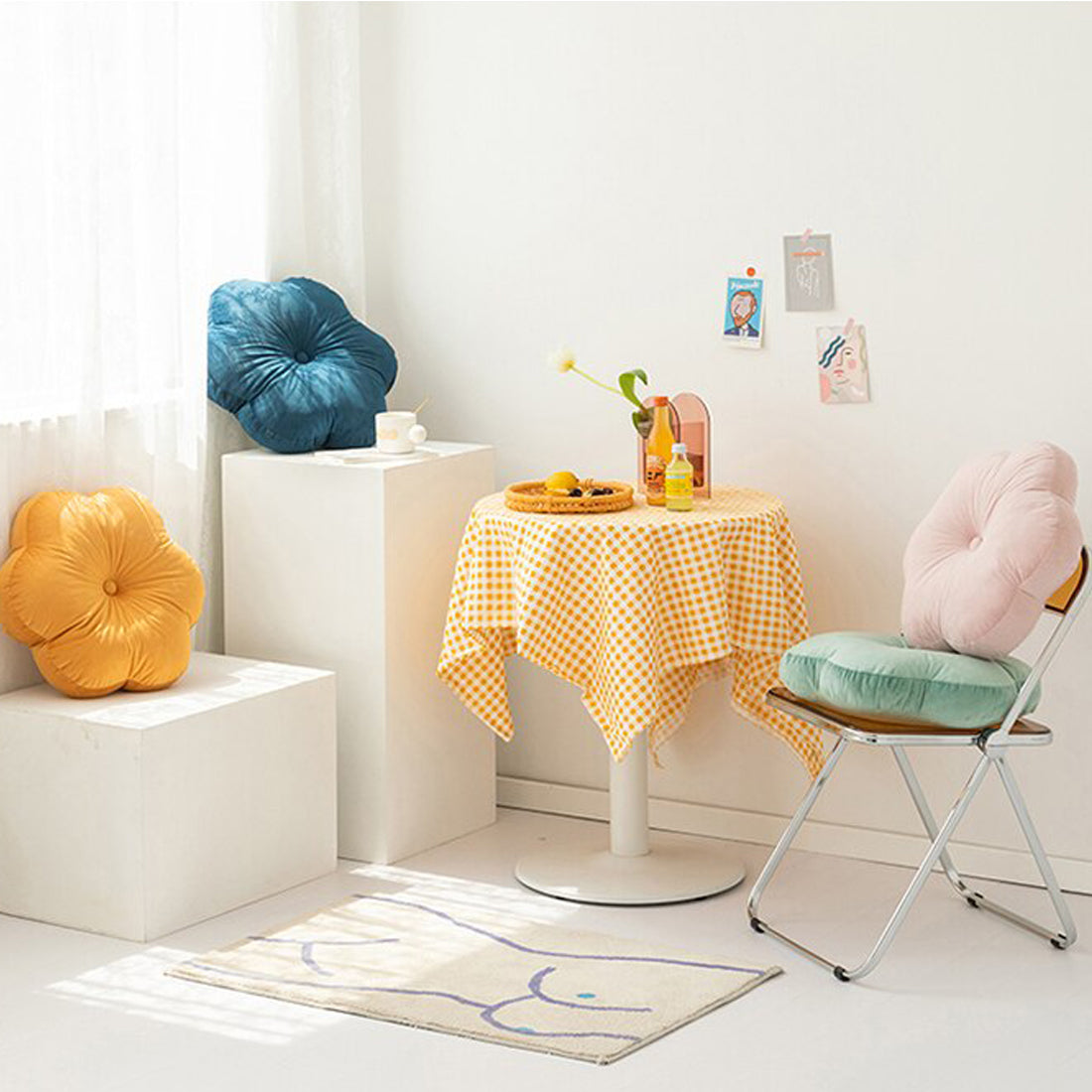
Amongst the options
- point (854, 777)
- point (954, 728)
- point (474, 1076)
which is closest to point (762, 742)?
point (854, 777)

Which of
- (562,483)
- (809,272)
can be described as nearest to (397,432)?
(562,483)

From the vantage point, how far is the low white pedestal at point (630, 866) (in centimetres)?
382

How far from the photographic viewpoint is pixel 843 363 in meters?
3.99

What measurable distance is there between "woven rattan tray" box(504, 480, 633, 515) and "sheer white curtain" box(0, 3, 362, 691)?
78 cm

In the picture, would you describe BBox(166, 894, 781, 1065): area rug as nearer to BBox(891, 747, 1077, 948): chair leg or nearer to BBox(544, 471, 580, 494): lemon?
BBox(891, 747, 1077, 948): chair leg

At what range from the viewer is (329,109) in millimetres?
4488

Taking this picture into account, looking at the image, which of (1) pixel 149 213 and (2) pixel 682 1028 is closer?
(2) pixel 682 1028

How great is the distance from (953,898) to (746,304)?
1.29 meters

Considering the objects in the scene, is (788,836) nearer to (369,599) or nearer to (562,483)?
(562,483)

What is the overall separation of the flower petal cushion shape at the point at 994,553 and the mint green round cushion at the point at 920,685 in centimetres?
6

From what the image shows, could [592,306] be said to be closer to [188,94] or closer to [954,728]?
[188,94]

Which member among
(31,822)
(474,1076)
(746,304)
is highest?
(746,304)

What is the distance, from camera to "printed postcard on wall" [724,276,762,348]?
4.08m

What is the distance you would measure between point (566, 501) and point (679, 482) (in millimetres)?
224
